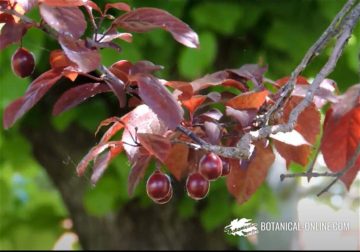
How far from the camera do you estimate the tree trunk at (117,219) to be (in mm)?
1897

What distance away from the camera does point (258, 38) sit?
1.67 meters

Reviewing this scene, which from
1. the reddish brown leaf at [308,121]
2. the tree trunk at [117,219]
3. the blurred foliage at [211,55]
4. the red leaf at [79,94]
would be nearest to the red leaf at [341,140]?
the reddish brown leaf at [308,121]

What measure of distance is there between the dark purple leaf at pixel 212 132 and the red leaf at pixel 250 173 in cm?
10

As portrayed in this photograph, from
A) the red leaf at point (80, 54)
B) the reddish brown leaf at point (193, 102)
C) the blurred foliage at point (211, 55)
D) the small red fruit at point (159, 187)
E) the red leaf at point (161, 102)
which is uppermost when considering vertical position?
the red leaf at point (80, 54)

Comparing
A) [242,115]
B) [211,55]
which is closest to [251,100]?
[242,115]

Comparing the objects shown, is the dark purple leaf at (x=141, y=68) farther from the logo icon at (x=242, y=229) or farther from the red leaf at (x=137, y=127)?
the logo icon at (x=242, y=229)

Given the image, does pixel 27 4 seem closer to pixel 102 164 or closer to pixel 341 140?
pixel 102 164

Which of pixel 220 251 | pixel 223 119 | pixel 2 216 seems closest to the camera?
pixel 223 119

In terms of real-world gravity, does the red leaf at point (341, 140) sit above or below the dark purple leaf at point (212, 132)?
below

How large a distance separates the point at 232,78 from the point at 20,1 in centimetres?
26

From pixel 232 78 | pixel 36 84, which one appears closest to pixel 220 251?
pixel 232 78

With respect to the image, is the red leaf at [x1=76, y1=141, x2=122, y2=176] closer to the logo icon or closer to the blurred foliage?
the logo icon

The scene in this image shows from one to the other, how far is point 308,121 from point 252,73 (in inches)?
3.3

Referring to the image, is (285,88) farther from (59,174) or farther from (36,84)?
(59,174)
